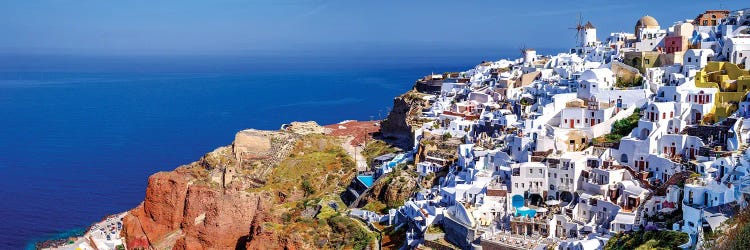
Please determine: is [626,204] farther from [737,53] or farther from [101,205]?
[101,205]

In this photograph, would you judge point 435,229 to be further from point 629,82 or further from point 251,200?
point 251,200

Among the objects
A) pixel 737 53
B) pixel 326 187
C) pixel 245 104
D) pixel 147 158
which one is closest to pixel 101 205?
pixel 147 158

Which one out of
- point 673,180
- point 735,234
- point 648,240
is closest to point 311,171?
point 673,180

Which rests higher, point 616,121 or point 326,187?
point 616,121

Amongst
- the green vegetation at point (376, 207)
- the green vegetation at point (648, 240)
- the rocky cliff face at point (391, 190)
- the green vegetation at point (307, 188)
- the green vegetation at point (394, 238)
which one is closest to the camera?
the green vegetation at point (648, 240)

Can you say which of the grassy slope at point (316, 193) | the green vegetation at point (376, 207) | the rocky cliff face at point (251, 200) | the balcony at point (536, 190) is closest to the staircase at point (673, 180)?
the balcony at point (536, 190)

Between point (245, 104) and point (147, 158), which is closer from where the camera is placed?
point (147, 158)

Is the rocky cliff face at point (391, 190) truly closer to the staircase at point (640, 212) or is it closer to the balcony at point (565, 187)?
the balcony at point (565, 187)
